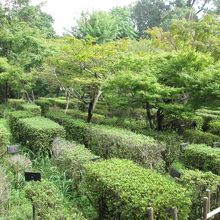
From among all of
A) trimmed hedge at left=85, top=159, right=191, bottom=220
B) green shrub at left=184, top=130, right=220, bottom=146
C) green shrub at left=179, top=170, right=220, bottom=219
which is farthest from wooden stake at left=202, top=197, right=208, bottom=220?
green shrub at left=184, top=130, right=220, bottom=146

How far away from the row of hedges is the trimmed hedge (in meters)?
1.44

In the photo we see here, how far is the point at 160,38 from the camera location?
1515cm

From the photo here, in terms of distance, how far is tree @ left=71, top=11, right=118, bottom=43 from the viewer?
17.9 meters

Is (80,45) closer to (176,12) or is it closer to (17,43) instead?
(17,43)

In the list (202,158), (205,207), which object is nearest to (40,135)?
(202,158)

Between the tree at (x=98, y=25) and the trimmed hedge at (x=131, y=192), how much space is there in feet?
43.9

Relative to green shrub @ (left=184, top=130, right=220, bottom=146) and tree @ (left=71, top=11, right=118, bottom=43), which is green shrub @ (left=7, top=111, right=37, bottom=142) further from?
tree @ (left=71, top=11, right=118, bottom=43)

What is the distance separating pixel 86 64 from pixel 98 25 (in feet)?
23.7

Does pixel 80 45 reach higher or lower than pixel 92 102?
higher

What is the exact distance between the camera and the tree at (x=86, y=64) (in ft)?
35.3

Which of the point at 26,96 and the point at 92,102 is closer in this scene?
Result: the point at 92,102

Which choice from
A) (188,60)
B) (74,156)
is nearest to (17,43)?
(188,60)

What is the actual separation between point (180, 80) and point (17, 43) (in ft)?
34.0

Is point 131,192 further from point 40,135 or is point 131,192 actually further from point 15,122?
point 15,122
